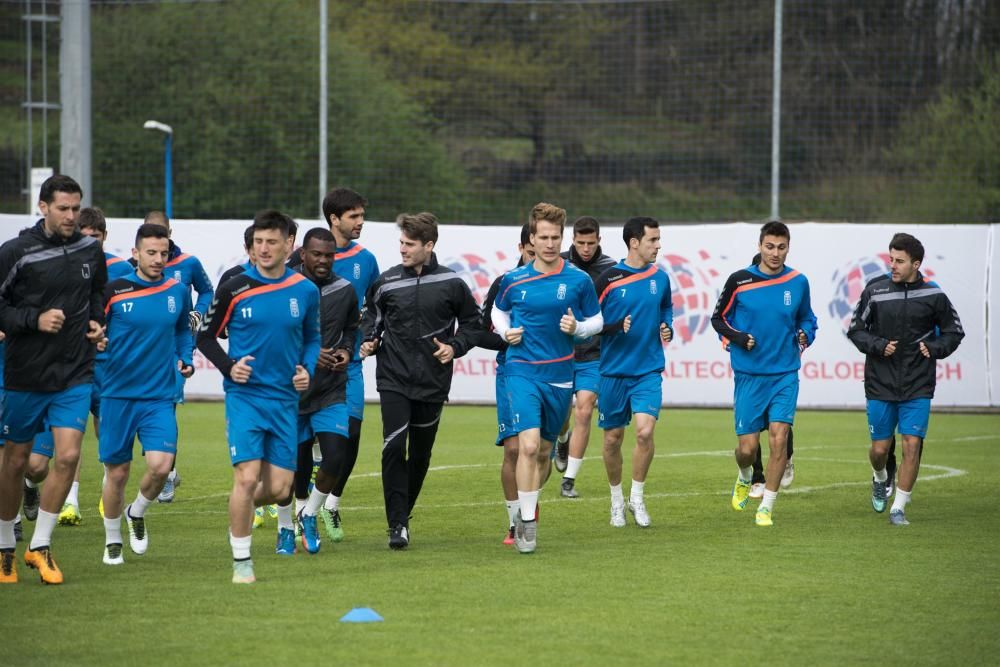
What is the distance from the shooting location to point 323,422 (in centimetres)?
1031

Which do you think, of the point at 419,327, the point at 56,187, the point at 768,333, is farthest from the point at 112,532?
the point at 768,333

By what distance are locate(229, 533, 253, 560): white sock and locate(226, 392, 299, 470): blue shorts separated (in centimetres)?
45

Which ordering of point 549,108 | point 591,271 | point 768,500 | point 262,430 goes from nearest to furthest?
point 262,430 → point 768,500 → point 591,271 → point 549,108

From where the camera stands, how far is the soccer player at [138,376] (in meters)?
9.73

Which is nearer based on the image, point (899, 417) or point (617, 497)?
point (617, 497)

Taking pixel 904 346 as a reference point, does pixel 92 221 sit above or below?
above

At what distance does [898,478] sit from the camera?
479 inches

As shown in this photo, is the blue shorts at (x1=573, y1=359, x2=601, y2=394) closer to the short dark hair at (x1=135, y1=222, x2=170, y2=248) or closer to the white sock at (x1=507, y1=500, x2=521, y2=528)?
the white sock at (x1=507, y1=500, x2=521, y2=528)

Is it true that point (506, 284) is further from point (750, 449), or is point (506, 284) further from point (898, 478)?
point (898, 478)

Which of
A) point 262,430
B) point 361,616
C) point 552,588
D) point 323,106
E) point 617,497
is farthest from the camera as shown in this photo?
point 323,106

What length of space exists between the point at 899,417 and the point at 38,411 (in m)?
6.74

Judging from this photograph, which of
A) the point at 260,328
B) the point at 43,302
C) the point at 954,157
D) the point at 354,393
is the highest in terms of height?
the point at 954,157

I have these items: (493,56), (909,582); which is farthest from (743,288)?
(493,56)

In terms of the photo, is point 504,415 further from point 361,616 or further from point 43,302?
point 43,302
